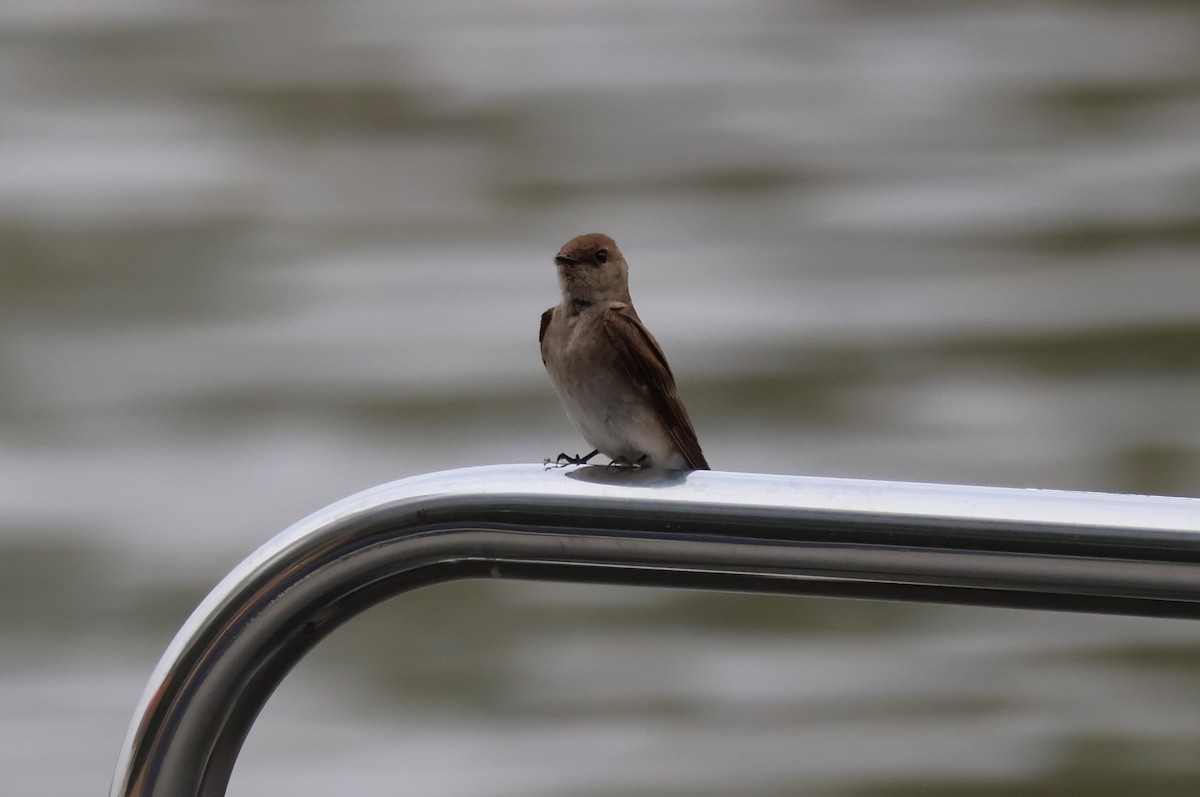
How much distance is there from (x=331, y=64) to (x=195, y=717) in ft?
8.21

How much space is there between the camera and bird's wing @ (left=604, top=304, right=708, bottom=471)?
65.3 inches

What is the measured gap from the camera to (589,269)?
172 cm

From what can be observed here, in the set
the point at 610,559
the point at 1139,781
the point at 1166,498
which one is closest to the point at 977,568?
the point at 1166,498

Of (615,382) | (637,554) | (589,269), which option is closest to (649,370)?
(615,382)

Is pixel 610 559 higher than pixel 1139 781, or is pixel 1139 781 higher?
pixel 1139 781

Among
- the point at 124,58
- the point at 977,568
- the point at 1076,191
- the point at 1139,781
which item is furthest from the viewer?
the point at 124,58

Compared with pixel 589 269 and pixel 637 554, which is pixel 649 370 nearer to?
pixel 589 269

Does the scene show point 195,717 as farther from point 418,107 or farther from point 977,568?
point 418,107

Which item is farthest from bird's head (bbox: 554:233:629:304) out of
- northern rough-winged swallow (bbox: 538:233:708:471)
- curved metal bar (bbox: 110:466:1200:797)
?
curved metal bar (bbox: 110:466:1200:797)

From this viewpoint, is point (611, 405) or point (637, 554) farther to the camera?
point (611, 405)

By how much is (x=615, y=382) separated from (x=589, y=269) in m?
0.17

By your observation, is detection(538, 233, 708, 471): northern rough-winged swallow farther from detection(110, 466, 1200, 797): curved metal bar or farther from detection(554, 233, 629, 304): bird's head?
detection(110, 466, 1200, 797): curved metal bar

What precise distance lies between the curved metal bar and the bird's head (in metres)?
0.94

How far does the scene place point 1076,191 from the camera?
2.83 metres
